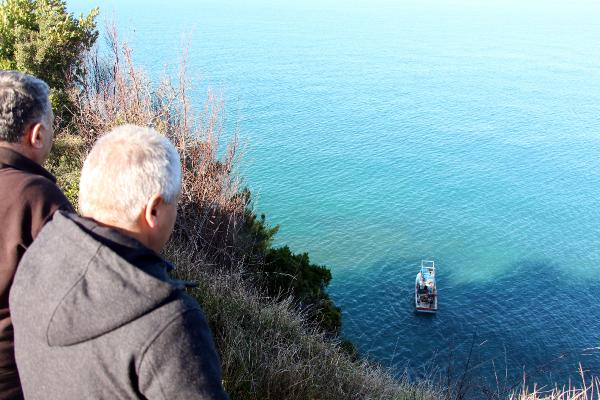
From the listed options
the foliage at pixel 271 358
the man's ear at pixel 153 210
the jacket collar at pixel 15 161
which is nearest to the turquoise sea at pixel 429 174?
the foliage at pixel 271 358

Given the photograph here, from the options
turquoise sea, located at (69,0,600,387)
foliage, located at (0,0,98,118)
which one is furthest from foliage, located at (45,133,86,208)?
turquoise sea, located at (69,0,600,387)

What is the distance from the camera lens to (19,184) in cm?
235

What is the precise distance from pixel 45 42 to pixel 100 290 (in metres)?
13.0

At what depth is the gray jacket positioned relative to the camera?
155 centimetres

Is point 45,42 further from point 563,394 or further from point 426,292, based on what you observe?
point 426,292

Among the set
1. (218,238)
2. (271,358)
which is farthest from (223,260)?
(271,358)

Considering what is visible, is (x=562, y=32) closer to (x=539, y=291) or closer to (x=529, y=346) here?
(x=539, y=291)

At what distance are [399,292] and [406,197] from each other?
10.2 meters

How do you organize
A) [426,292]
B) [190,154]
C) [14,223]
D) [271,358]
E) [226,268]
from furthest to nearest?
[426,292] → [190,154] → [226,268] → [271,358] → [14,223]

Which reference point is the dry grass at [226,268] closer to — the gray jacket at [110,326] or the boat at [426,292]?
the gray jacket at [110,326]

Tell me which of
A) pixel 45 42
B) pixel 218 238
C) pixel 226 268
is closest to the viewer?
pixel 226 268

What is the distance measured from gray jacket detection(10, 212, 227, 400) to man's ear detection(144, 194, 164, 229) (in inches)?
4.4

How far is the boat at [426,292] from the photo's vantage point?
86.8 ft

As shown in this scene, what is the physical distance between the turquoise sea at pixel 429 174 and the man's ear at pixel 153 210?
11.3 metres
